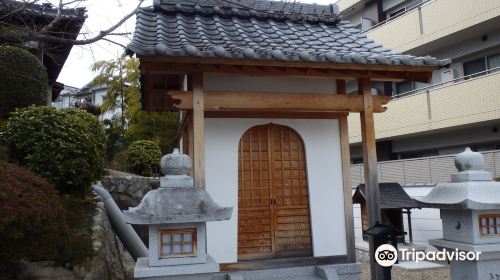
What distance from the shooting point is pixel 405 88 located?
17266 mm

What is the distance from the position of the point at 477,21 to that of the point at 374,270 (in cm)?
1045

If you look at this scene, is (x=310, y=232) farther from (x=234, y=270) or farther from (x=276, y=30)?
(x=276, y=30)

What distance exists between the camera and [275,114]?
22.5ft

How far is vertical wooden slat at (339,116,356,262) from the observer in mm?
6926

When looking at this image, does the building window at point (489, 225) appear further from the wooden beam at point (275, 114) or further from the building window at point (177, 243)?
the building window at point (177, 243)

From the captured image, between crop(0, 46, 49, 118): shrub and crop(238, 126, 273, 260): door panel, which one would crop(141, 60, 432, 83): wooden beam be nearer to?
crop(238, 126, 273, 260): door panel

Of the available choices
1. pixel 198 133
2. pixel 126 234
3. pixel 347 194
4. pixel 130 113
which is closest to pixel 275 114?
pixel 198 133

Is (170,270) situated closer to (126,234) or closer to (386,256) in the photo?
(386,256)

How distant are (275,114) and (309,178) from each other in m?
1.28

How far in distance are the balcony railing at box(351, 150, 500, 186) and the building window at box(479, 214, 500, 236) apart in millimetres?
7205

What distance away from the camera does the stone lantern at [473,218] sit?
16.0 feet

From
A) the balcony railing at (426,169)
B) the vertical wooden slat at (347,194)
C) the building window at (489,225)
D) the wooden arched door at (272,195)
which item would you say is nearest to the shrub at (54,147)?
the wooden arched door at (272,195)

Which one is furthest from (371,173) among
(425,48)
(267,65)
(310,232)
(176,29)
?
(425,48)

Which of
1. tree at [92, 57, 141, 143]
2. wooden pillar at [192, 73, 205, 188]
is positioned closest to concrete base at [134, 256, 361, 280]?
wooden pillar at [192, 73, 205, 188]
